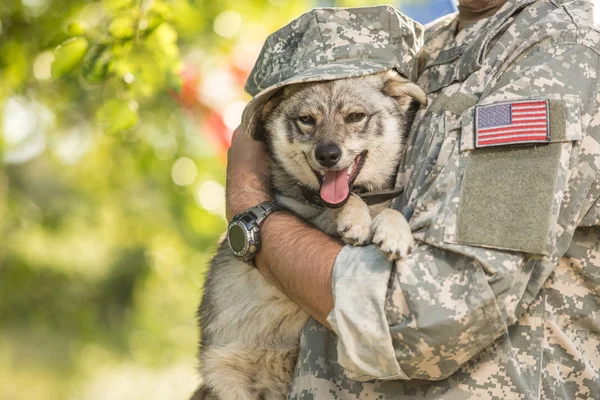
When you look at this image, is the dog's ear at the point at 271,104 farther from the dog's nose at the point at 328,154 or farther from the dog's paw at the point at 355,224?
the dog's paw at the point at 355,224

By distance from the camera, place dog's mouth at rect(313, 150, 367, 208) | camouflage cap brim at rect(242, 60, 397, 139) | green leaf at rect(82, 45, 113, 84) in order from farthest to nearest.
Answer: green leaf at rect(82, 45, 113, 84) → dog's mouth at rect(313, 150, 367, 208) → camouflage cap brim at rect(242, 60, 397, 139)

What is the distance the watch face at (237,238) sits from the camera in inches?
117

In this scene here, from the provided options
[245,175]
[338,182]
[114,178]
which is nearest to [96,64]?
[245,175]

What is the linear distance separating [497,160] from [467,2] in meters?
1.02

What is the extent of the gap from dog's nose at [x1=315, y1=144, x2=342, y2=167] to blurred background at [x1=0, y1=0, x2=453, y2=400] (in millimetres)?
833

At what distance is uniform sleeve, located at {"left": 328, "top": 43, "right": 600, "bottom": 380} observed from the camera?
2.30 metres

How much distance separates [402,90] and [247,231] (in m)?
0.89

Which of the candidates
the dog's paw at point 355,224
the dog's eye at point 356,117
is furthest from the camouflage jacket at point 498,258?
the dog's eye at point 356,117

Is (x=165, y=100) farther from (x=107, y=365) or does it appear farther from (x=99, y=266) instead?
(x=107, y=365)

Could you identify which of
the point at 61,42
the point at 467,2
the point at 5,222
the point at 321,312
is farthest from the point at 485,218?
the point at 5,222

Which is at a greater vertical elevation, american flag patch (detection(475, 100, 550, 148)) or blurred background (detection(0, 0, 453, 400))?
american flag patch (detection(475, 100, 550, 148))

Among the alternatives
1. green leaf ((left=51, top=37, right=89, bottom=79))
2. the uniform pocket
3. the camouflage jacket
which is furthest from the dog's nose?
green leaf ((left=51, top=37, right=89, bottom=79))

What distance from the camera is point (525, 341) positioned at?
8.34 feet

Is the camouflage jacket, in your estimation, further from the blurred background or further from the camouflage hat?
the blurred background
